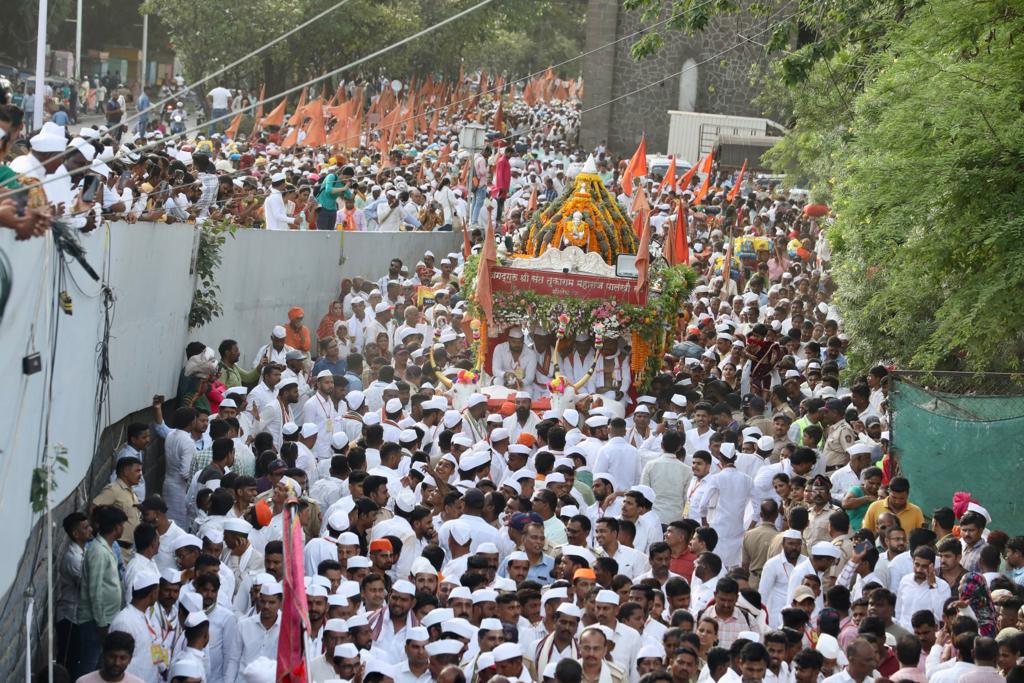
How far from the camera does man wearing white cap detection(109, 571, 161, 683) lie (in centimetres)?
823

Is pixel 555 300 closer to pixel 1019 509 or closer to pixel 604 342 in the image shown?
pixel 604 342

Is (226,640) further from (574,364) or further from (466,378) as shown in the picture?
(574,364)

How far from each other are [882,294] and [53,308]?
7469 millimetres

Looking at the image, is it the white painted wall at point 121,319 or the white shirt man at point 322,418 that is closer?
the white painted wall at point 121,319

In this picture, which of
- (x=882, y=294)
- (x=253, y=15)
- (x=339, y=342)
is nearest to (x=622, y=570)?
(x=882, y=294)

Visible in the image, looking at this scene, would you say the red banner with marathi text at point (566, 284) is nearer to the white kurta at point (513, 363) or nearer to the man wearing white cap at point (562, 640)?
the white kurta at point (513, 363)

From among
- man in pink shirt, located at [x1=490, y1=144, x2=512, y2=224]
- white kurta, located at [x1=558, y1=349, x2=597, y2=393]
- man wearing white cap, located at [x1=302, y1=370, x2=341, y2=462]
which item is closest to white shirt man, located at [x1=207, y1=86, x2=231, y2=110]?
man in pink shirt, located at [x1=490, y1=144, x2=512, y2=224]

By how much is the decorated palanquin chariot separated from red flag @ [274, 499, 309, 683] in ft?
25.3

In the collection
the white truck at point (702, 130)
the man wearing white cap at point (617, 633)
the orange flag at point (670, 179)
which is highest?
the white truck at point (702, 130)

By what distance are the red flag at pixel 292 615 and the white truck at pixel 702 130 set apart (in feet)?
123

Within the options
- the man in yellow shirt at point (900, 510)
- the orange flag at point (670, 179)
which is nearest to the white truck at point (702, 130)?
the orange flag at point (670, 179)

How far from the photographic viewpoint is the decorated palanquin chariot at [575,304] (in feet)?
52.0

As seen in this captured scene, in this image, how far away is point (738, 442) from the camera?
42.8ft

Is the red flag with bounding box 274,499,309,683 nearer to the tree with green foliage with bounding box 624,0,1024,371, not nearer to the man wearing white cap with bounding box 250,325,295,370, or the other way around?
the tree with green foliage with bounding box 624,0,1024,371
